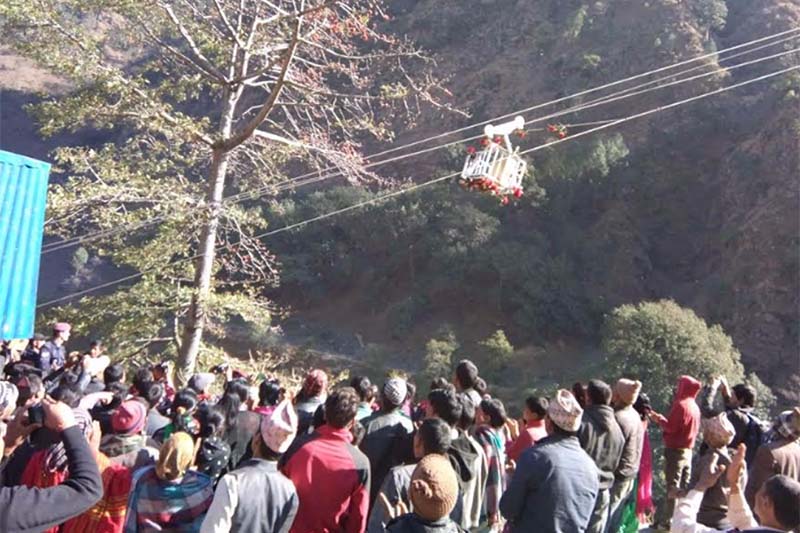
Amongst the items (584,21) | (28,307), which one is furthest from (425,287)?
(28,307)

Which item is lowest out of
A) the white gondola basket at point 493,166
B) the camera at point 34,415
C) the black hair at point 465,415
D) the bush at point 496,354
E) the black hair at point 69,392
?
the camera at point 34,415

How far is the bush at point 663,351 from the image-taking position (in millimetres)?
19703

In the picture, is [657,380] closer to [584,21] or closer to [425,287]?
[425,287]

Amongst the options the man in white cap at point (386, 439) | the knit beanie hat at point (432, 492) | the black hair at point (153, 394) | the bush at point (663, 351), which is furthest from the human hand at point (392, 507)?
the bush at point (663, 351)

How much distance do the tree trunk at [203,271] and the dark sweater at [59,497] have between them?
7100 mm

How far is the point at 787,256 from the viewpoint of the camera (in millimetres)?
27859

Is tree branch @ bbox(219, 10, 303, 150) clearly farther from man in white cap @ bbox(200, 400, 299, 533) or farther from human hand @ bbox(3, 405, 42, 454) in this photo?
man in white cap @ bbox(200, 400, 299, 533)

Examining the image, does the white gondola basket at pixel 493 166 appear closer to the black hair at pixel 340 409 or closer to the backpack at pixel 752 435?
the backpack at pixel 752 435

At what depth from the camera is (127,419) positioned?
355cm

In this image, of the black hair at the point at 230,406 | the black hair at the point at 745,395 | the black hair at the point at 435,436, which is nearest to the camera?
the black hair at the point at 435,436

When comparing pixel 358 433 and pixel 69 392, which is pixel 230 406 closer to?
pixel 69 392

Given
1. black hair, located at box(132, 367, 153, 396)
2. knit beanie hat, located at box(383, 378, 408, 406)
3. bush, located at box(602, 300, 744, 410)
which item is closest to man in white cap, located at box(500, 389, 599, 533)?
knit beanie hat, located at box(383, 378, 408, 406)

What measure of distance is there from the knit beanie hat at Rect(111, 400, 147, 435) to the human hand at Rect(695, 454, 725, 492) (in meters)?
2.80

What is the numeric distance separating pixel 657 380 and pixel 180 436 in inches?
736
